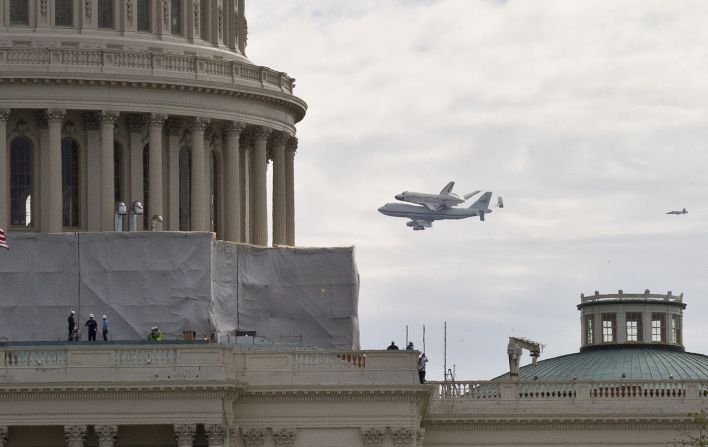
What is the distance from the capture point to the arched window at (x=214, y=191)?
163 m

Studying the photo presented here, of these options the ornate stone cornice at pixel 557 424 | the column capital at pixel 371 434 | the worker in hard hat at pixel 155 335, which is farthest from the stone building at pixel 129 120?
the column capital at pixel 371 434

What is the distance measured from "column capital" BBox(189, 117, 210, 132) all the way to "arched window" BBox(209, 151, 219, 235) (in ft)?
10.4

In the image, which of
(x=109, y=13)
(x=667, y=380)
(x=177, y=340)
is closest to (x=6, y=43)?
(x=109, y=13)

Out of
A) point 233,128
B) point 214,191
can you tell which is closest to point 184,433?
point 233,128

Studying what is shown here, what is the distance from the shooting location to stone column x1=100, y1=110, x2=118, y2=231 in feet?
Answer: 520

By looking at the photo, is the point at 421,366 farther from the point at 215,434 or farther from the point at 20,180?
the point at 20,180

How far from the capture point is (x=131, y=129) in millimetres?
160500

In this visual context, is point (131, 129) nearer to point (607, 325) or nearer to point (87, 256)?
point (87, 256)

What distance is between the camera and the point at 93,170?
160 meters

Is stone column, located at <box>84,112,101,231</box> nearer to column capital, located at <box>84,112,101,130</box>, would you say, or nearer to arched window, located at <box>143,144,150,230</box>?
column capital, located at <box>84,112,101,130</box>

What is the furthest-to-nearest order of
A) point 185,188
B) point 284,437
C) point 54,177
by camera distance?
1. point 185,188
2. point 54,177
3. point 284,437

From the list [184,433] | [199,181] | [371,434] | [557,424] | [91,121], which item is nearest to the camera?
[184,433]

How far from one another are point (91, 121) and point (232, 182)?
7564 millimetres

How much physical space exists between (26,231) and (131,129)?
272 inches
